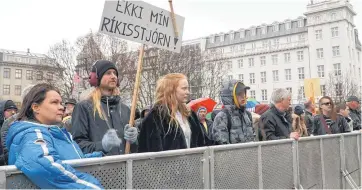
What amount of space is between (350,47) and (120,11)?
68079mm

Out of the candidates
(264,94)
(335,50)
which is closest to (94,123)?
(335,50)

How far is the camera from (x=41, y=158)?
2.14 metres

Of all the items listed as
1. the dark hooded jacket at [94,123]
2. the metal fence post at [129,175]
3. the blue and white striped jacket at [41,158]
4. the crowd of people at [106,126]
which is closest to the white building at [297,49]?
the crowd of people at [106,126]

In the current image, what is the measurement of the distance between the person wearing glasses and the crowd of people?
73 centimetres

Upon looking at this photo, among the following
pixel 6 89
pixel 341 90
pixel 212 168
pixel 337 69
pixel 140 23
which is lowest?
pixel 212 168

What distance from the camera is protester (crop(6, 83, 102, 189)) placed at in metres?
2.15

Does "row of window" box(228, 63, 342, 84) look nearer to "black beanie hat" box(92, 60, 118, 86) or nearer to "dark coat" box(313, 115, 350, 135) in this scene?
"dark coat" box(313, 115, 350, 135)

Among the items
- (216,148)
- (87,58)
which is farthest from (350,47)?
(216,148)

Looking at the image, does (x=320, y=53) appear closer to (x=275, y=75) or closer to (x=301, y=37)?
(x=301, y=37)

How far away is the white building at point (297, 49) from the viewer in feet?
211

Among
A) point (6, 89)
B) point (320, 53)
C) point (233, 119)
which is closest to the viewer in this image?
point (233, 119)

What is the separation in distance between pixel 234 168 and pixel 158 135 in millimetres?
871

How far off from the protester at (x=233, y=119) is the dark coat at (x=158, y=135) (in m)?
0.87

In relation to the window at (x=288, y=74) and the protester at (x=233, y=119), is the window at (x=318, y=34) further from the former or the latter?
the protester at (x=233, y=119)
